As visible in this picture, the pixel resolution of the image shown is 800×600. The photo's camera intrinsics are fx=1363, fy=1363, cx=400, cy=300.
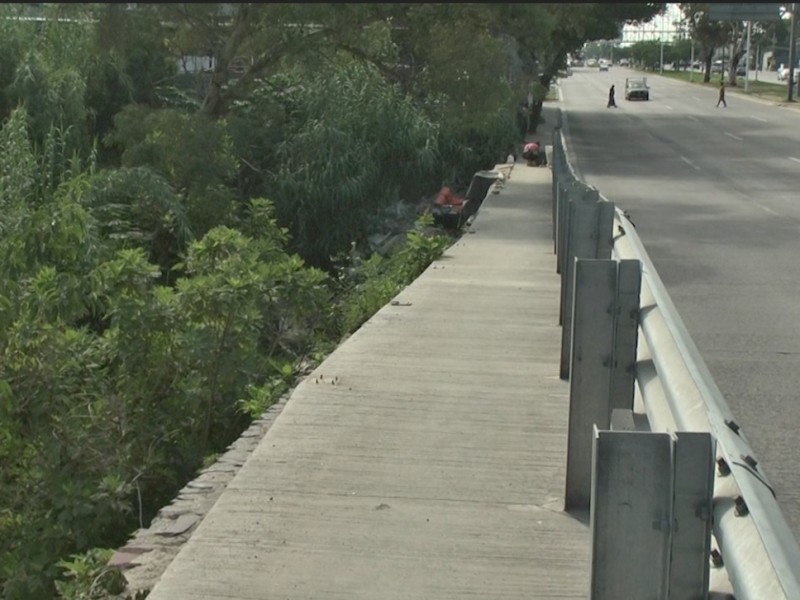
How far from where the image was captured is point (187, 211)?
2494cm

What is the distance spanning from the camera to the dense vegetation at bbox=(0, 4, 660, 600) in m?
9.16

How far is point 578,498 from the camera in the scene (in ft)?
19.2

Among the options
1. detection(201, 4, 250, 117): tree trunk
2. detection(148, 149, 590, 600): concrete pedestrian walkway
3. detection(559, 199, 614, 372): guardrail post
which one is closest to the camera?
detection(148, 149, 590, 600): concrete pedestrian walkway

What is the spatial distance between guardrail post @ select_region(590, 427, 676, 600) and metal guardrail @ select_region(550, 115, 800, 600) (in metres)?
0.13

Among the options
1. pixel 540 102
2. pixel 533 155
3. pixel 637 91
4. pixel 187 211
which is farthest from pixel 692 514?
pixel 637 91

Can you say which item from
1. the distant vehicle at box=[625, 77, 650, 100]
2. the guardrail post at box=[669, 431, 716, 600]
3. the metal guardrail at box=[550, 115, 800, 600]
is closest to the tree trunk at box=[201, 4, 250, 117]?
the metal guardrail at box=[550, 115, 800, 600]

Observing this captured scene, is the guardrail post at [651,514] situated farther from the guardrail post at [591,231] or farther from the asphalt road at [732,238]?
the guardrail post at [591,231]

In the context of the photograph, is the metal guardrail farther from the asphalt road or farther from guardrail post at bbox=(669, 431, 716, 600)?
the asphalt road

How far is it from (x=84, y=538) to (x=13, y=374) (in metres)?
2.72

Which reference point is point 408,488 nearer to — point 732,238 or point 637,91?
point 732,238

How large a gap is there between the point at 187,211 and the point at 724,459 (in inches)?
891

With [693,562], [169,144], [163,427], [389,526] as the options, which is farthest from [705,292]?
[169,144]

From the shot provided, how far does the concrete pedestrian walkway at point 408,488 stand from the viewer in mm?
5008

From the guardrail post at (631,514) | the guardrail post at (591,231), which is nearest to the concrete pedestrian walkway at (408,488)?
the guardrail post at (591,231)
